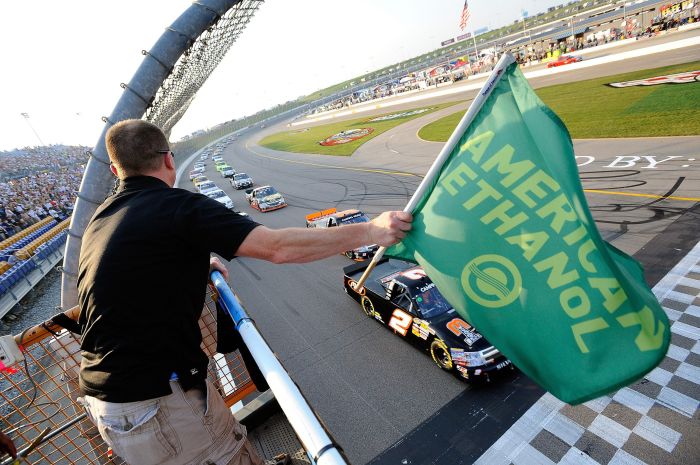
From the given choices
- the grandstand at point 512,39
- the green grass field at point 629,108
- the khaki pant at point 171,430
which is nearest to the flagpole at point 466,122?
the khaki pant at point 171,430

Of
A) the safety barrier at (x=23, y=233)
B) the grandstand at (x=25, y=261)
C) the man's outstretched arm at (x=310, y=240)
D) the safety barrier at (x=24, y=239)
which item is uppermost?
→ the man's outstretched arm at (x=310, y=240)

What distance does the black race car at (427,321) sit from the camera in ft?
22.4

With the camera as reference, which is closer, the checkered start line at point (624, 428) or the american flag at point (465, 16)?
the checkered start line at point (624, 428)

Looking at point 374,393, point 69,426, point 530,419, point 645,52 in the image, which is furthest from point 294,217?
point 645,52

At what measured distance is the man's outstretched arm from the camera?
195 cm

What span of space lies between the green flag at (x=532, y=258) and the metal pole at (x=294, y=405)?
146 centimetres

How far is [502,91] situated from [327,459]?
2844 mm

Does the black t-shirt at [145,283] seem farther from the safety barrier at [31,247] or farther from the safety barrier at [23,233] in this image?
the safety barrier at [23,233]

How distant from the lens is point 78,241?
6.14 metres

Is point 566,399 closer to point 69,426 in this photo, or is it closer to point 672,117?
point 69,426

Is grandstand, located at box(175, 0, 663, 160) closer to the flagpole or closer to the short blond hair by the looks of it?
the flagpole

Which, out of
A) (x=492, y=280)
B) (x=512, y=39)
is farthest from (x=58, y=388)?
(x=512, y=39)

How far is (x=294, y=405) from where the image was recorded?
1.55 metres

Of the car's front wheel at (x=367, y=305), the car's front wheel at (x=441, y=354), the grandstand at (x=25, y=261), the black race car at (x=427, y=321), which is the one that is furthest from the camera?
the grandstand at (x=25, y=261)
